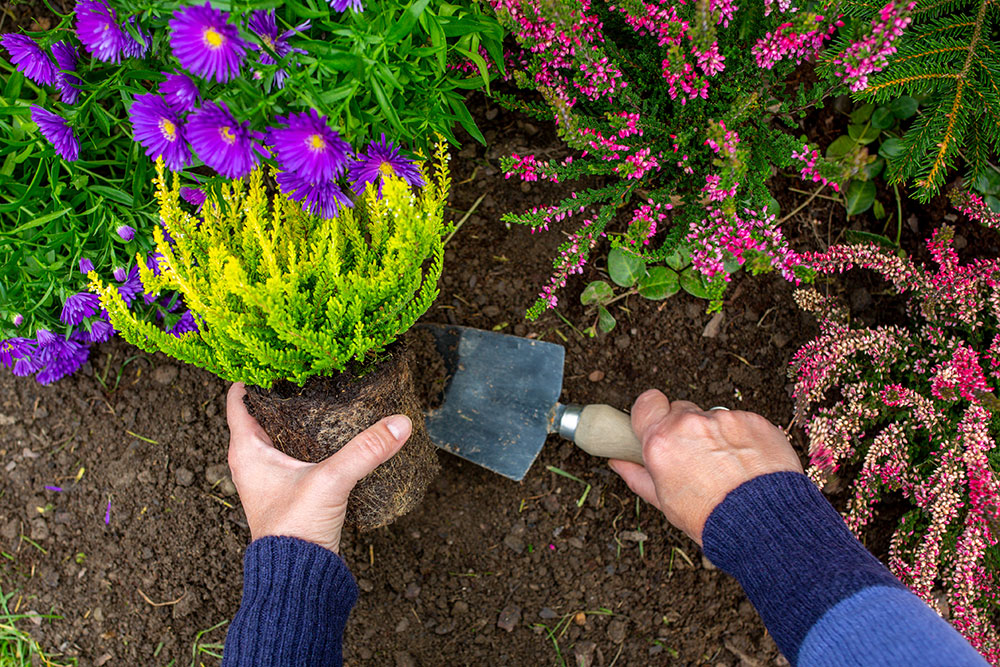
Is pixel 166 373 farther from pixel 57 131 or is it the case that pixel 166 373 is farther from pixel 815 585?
pixel 815 585

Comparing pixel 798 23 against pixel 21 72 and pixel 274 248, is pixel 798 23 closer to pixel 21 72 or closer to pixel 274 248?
pixel 274 248

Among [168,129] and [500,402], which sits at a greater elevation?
[168,129]

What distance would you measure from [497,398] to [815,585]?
2.79 ft

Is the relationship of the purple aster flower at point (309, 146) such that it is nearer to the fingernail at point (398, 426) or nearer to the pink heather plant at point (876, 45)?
the fingernail at point (398, 426)

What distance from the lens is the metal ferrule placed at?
1.68 m

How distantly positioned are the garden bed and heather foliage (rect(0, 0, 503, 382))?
14.4 inches

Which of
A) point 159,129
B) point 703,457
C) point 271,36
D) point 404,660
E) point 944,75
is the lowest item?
point 404,660

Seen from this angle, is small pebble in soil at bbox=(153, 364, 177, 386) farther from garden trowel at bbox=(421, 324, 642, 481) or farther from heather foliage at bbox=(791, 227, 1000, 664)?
heather foliage at bbox=(791, 227, 1000, 664)

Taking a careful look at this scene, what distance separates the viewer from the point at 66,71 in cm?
128

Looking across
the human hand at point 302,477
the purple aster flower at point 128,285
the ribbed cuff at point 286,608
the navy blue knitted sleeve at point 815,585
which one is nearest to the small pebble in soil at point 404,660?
the ribbed cuff at point 286,608

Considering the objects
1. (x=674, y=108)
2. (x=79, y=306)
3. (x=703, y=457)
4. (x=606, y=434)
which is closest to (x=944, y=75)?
(x=674, y=108)

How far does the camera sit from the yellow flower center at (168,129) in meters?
1.17

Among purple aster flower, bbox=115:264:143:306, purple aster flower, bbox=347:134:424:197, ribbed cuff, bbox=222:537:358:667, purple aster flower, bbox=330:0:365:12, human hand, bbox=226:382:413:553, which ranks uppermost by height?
purple aster flower, bbox=330:0:365:12

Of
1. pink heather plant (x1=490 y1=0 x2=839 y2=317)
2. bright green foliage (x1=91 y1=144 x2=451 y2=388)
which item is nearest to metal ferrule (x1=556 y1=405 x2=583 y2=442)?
pink heather plant (x1=490 y1=0 x2=839 y2=317)
